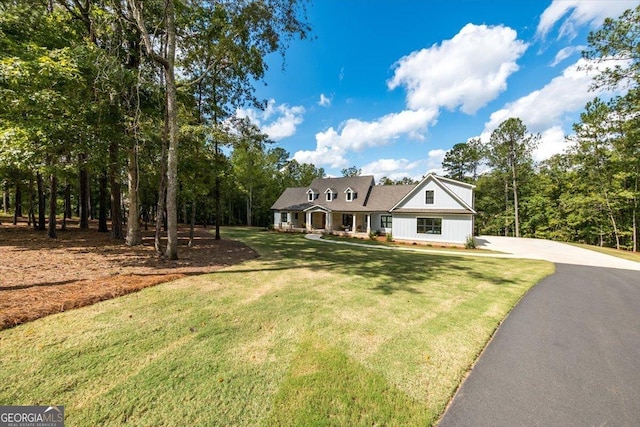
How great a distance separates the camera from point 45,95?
7117 millimetres

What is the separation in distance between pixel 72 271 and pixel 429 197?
22564mm

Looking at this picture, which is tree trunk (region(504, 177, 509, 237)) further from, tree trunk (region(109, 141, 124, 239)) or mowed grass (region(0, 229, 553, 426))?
tree trunk (region(109, 141, 124, 239))

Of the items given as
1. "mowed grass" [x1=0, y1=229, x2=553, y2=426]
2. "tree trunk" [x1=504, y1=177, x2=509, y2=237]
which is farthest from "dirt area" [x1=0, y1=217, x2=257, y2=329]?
"tree trunk" [x1=504, y1=177, x2=509, y2=237]

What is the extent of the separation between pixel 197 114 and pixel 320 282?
1185cm

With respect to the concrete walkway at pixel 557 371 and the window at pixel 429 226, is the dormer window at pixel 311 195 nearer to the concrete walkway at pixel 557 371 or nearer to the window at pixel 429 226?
the window at pixel 429 226

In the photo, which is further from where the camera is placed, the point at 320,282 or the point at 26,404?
the point at 320,282

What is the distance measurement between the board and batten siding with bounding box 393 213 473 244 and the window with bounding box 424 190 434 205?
3.90ft

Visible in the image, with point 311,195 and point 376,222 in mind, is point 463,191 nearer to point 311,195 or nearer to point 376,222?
point 376,222

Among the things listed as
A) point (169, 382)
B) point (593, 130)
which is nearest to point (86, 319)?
point (169, 382)

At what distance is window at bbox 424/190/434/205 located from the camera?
2147 cm

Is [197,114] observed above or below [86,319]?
above

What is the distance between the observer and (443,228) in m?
20.7

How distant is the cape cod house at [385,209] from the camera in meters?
20.5

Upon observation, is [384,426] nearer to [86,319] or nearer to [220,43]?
[86,319]
